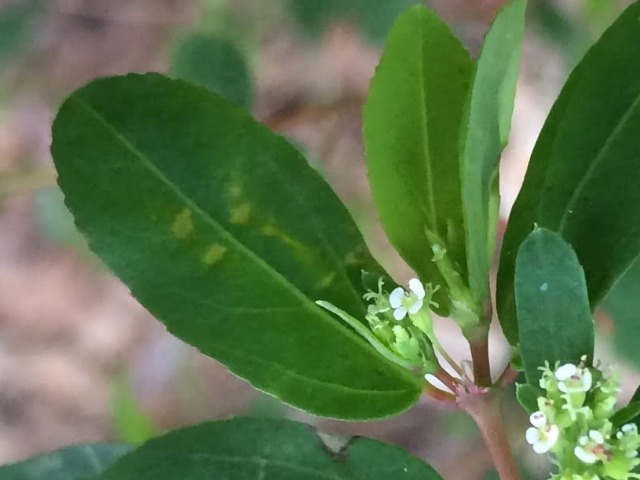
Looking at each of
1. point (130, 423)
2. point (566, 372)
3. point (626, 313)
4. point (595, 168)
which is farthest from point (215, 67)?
point (566, 372)

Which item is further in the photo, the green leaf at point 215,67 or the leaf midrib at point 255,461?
the green leaf at point 215,67

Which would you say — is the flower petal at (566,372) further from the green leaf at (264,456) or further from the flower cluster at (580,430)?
the green leaf at (264,456)

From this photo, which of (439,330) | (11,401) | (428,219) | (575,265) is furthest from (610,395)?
(11,401)

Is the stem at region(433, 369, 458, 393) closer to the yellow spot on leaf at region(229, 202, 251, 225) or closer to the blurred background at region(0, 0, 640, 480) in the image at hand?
the yellow spot on leaf at region(229, 202, 251, 225)

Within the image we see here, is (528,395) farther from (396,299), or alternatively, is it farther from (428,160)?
(428,160)

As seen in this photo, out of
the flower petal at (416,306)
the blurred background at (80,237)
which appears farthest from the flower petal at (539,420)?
the blurred background at (80,237)

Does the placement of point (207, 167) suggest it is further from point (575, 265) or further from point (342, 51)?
point (342, 51)

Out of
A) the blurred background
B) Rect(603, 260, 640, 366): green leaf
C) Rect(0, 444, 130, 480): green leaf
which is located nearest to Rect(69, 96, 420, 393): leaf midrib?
Rect(0, 444, 130, 480): green leaf
